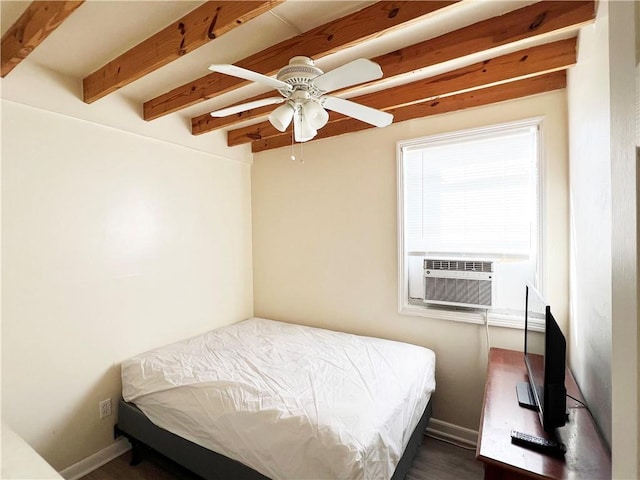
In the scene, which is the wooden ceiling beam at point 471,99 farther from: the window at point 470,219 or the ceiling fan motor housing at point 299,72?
the ceiling fan motor housing at point 299,72

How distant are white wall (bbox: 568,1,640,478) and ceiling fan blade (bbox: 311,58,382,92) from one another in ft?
2.47

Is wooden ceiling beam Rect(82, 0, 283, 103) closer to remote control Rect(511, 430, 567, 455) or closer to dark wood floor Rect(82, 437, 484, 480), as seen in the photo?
remote control Rect(511, 430, 567, 455)

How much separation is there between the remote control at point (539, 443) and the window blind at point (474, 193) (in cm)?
139

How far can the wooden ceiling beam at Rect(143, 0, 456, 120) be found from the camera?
1441mm

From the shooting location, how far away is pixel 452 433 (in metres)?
2.46

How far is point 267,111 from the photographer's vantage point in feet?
8.14

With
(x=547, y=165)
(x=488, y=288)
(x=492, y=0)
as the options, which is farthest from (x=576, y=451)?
(x=492, y=0)

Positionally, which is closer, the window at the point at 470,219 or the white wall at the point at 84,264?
the white wall at the point at 84,264

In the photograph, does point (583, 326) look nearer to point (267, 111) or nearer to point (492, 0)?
point (492, 0)

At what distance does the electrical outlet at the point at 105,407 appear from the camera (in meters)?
2.29

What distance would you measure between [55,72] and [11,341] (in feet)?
5.79

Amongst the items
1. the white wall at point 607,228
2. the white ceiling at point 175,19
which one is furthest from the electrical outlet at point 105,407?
the white wall at point 607,228

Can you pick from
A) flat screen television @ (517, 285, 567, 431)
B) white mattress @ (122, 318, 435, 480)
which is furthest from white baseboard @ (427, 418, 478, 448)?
flat screen television @ (517, 285, 567, 431)

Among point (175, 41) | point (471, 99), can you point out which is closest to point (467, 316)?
point (471, 99)
